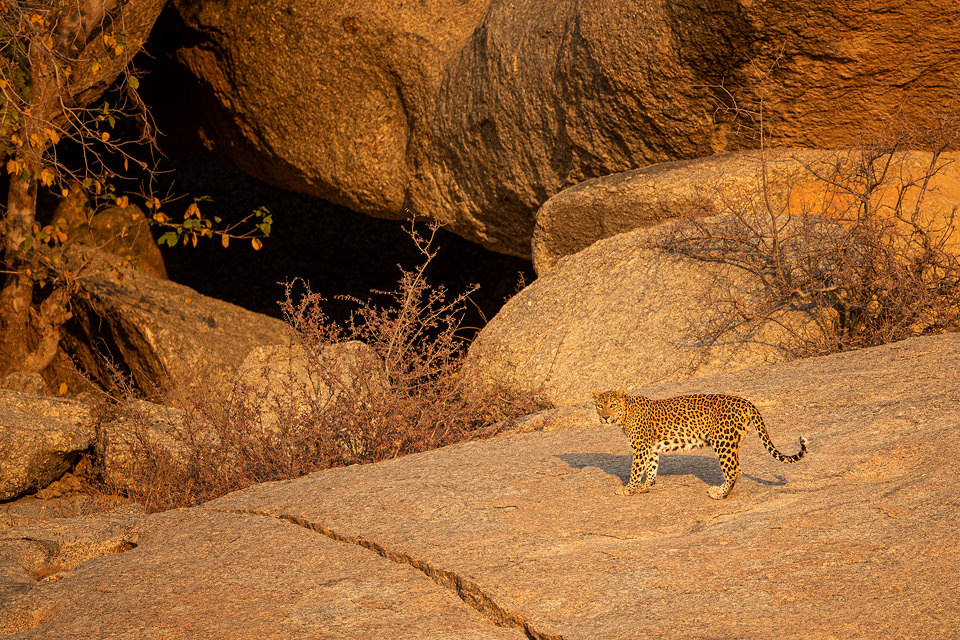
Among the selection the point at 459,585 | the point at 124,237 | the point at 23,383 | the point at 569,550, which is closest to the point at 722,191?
the point at 569,550

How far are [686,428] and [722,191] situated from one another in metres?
4.11

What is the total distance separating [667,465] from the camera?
4.49 meters

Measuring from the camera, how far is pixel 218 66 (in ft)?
35.3

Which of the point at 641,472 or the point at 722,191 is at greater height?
the point at 722,191

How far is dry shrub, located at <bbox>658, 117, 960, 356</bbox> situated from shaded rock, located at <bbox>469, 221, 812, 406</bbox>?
0.10m

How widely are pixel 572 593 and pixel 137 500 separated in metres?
3.96

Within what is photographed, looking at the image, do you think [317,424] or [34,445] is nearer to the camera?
[317,424]

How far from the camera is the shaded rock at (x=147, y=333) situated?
9.20 m

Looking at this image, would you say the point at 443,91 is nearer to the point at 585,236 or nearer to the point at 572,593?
the point at 585,236

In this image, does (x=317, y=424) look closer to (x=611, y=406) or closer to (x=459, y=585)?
(x=611, y=406)

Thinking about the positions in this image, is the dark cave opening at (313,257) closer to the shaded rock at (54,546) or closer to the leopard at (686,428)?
the shaded rock at (54,546)

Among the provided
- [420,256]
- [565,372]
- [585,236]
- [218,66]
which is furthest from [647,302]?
[420,256]

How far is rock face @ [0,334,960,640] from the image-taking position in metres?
3.02

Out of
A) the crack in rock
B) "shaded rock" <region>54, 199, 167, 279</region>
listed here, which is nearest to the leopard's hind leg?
the crack in rock
